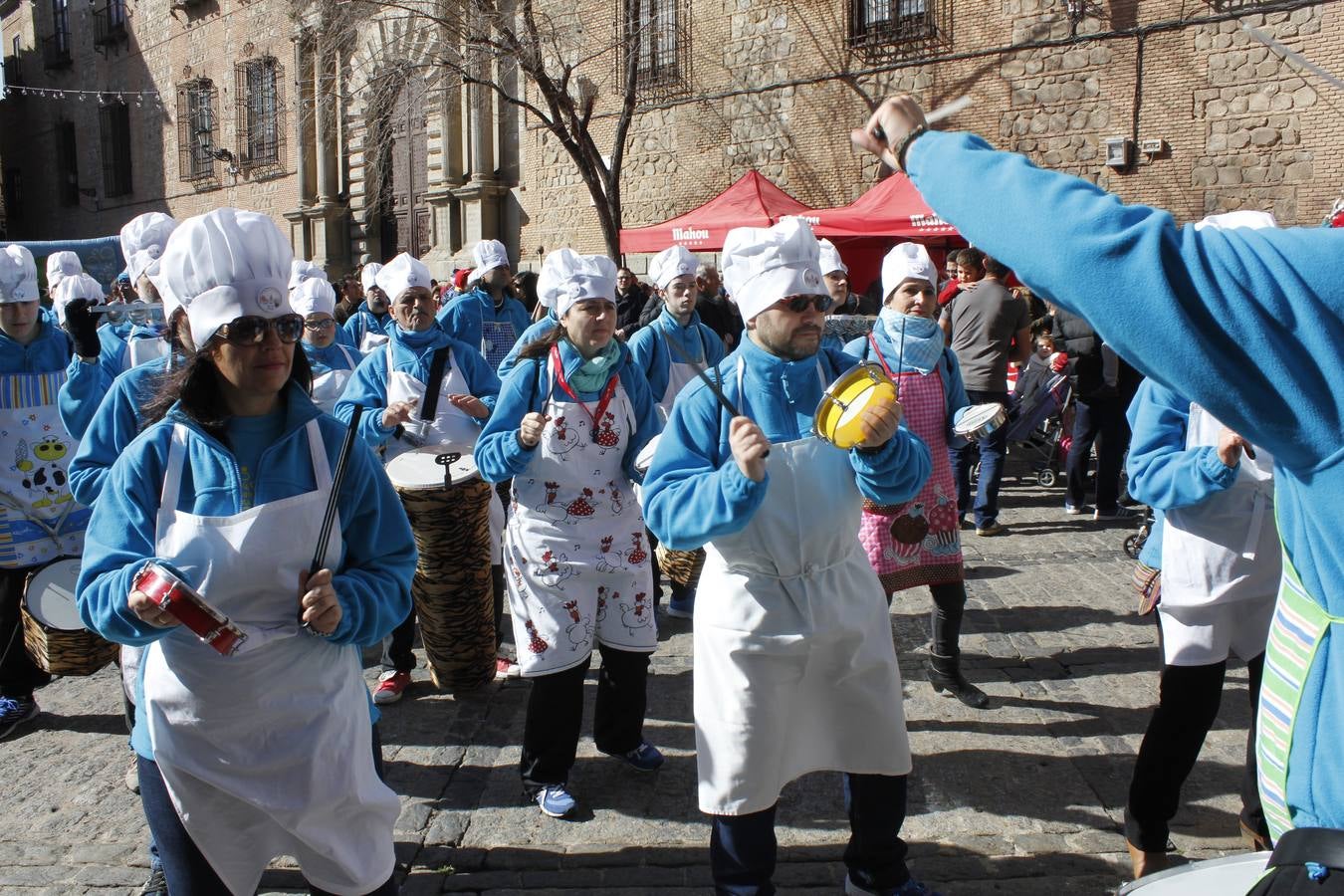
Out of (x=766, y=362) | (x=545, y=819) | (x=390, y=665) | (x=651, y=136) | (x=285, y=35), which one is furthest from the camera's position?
(x=285, y=35)

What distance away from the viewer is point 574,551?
3.92 m

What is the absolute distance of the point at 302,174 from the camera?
2659cm

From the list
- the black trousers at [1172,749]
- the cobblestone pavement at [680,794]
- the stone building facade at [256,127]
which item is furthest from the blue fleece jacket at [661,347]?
the stone building facade at [256,127]

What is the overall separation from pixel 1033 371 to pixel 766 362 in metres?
7.49

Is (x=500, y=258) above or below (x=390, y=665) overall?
above

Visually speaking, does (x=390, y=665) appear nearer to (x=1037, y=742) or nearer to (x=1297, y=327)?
(x=1037, y=742)

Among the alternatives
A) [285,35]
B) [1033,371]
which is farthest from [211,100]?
[1033,371]

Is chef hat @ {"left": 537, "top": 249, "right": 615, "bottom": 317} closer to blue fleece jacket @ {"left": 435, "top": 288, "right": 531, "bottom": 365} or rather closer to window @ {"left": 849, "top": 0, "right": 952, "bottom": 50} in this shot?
blue fleece jacket @ {"left": 435, "top": 288, "right": 531, "bottom": 365}

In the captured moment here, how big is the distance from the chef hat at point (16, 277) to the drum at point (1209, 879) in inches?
183

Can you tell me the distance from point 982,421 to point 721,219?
9.35 meters

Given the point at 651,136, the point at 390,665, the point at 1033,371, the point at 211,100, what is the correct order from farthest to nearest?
1. the point at 211,100
2. the point at 651,136
3. the point at 1033,371
4. the point at 390,665

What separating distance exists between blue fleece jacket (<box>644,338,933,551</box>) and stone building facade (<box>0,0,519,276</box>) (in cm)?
1532

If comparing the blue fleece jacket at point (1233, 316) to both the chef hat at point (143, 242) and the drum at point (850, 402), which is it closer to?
the drum at point (850, 402)

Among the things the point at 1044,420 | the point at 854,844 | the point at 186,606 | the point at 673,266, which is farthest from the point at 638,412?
the point at 1044,420
